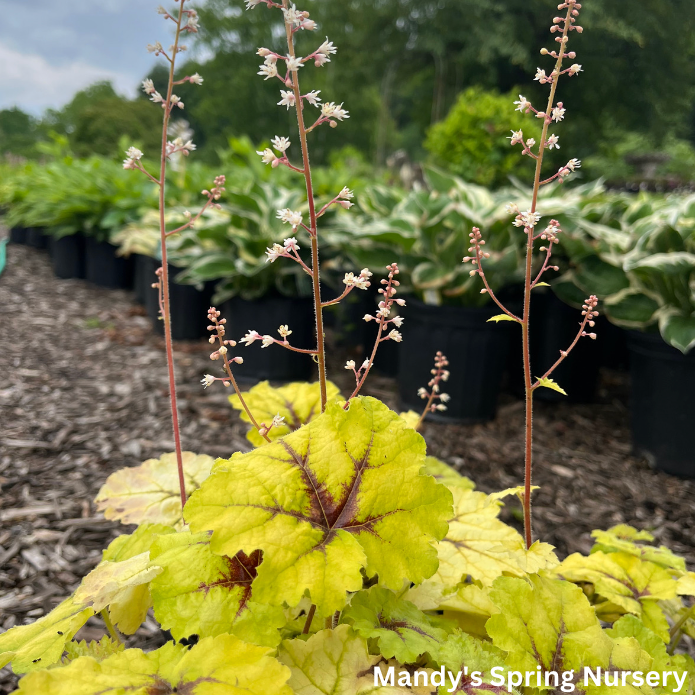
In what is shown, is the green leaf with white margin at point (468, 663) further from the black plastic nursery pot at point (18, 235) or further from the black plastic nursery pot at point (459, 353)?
the black plastic nursery pot at point (18, 235)

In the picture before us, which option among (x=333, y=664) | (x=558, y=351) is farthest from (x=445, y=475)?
(x=558, y=351)

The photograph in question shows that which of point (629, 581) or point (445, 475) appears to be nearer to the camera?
point (629, 581)

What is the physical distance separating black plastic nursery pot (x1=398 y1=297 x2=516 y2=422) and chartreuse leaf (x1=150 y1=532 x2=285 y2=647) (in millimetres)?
1987

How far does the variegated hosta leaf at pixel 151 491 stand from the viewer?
122 cm

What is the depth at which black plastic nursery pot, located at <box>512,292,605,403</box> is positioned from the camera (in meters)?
3.08

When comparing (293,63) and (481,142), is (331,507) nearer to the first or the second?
(293,63)

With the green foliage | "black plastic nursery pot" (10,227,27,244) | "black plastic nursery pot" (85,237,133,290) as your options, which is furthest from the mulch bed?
the green foliage

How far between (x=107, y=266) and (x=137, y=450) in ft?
12.0

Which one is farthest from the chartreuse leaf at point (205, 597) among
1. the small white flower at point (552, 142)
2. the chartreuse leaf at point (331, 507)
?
the small white flower at point (552, 142)

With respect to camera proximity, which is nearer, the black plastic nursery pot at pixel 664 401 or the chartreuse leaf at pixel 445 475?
the chartreuse leaf at pixel 445 475

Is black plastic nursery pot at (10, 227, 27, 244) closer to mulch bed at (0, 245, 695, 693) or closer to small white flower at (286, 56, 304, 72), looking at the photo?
mulch bed at (0, 245, 695, 693)

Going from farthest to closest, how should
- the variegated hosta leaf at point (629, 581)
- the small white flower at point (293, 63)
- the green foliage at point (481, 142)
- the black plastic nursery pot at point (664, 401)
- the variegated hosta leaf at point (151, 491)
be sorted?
the green foliage at point (481, 142)
the black plastic nursery pot at point (664, 401)
the variegated hosta leaf at point (151, 491)
the variegated hosta leaf at point (629, 581)
the small white flower at point (293, 63)

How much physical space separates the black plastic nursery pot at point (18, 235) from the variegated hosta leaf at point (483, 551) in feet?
27.1

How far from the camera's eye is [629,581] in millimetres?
1192
